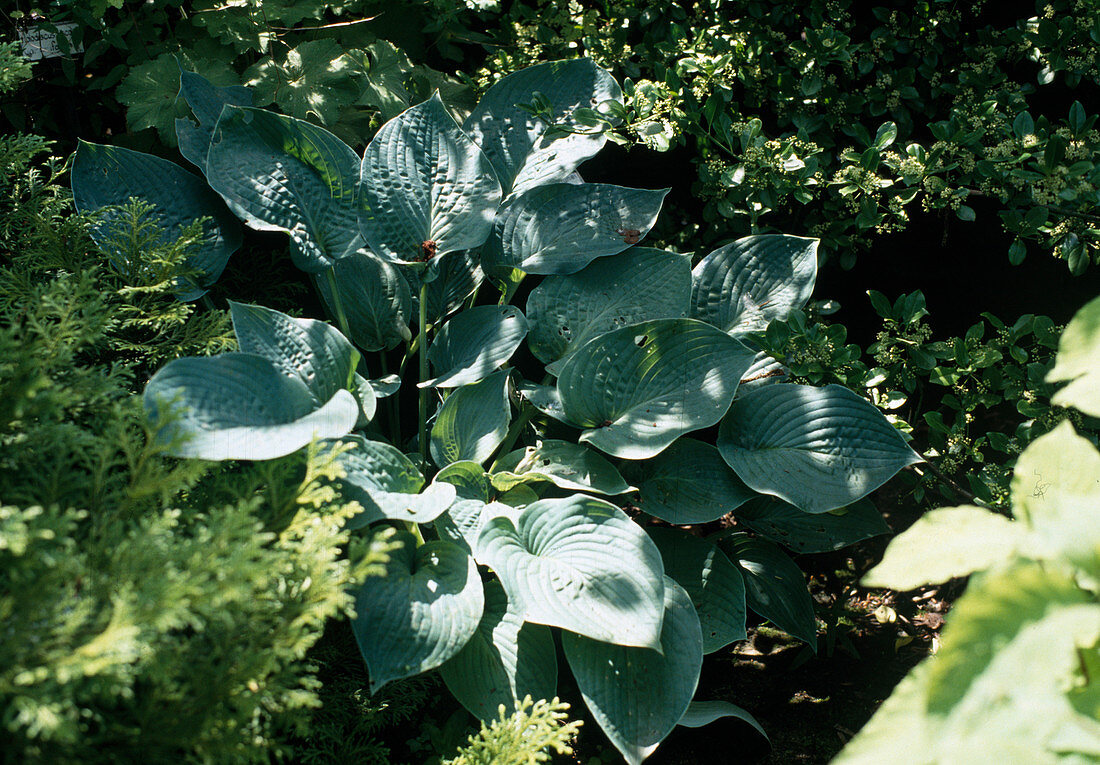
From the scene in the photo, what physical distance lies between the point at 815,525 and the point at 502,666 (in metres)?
0.70

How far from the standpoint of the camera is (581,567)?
1344 mm

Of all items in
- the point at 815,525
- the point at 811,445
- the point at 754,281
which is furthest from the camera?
the point at 754,281

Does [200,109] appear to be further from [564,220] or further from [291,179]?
[564,220]

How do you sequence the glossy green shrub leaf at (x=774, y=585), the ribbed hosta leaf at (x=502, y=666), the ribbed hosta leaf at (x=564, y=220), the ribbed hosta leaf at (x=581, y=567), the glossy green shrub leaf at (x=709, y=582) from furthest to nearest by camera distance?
the ribbed hosta leaf at (x=564, y=220) → the glossy green shrub leaf at (x=774, y=585) → the glossy green shrub leaf at (x=709, y=582) → the ribbed hosta leaf at (x=502, y=666) → the ribbed hosta leaf at (x=581, y=567)

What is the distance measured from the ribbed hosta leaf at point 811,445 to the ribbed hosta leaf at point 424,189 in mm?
667

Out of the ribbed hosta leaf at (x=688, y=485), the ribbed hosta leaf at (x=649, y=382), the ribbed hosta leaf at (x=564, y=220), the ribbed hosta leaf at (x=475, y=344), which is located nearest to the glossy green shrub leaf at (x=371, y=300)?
the ribbed hosta leaf at (x=475, y=344)

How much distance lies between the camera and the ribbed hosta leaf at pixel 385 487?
1.28 metres

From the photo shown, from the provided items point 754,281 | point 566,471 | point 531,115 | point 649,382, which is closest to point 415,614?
point 566,471

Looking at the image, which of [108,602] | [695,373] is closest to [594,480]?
[695,373]

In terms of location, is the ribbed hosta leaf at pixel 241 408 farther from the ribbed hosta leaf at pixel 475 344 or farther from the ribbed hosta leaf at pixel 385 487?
the ribbed hosta leaf at pixel 475 344

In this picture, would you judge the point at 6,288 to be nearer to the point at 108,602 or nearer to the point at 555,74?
the point at 108,602

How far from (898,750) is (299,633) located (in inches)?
26.1

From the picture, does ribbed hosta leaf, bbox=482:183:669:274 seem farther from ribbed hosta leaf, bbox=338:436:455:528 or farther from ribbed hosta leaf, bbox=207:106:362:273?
ribbed hosta leaf, bbox=338:436:455:528

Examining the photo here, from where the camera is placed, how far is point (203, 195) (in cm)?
170
